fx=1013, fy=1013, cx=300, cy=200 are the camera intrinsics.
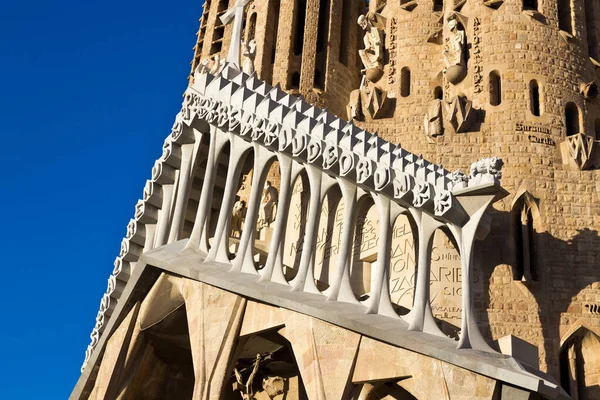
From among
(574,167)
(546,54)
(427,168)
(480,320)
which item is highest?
(546,54)

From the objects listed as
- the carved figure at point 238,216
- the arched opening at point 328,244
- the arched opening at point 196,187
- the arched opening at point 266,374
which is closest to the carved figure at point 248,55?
the carved figure at point 238,216

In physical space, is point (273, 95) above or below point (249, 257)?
above

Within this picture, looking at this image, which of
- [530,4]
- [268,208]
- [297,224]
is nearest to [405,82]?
[530,4]

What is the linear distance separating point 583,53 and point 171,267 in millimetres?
10527

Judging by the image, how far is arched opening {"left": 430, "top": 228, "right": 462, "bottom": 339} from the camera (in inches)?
755

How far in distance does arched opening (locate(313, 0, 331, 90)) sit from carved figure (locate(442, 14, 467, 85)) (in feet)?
18.9

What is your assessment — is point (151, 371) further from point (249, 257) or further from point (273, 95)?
point (273, 95)

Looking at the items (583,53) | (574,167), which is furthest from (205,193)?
(583,53)

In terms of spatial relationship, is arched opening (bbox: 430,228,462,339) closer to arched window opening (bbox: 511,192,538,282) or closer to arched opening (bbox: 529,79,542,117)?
arched window opening (bbox: 511,192,538,282)

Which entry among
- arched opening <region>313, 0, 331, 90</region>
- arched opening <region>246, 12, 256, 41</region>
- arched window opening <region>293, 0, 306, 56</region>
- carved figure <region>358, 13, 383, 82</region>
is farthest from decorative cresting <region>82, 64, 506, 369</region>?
arched opening <region>246, 12, 256, 41</region>

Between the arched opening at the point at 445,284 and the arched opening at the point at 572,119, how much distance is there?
4.03 metres

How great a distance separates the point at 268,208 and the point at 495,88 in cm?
619

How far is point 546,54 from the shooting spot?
71.3 feet

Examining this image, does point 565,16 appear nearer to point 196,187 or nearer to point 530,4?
point 530,4
